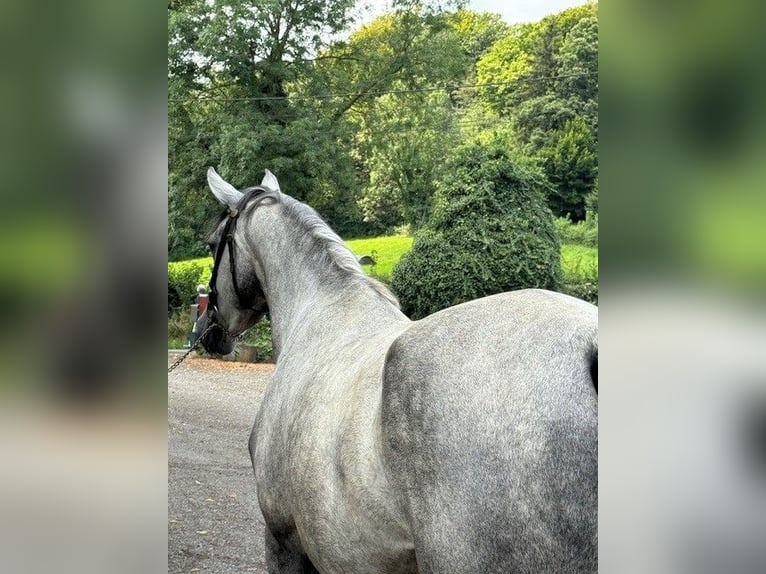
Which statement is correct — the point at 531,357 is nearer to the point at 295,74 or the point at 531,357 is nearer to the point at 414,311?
the point at 414,311

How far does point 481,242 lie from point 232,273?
671 centimetres

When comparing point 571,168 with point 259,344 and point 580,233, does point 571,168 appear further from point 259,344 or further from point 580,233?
point 259,344

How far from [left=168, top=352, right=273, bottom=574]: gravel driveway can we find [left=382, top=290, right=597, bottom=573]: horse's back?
3.04 metres

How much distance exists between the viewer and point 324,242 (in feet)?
10.1

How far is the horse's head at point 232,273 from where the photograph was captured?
3.48 meters

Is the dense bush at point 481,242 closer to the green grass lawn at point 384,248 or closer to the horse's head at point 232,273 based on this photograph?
the green grass lawn at point 384,248

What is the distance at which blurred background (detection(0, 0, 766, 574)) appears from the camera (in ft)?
1.58

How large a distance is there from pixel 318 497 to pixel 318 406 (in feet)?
0.91
